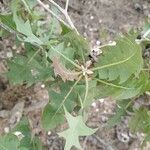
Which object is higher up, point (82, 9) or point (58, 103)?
point (58, 103)

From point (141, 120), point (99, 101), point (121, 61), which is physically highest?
point (121, 61)

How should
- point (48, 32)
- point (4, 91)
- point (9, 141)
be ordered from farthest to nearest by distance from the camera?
point (4, 91)
point (48, 32)
point (9, 141)

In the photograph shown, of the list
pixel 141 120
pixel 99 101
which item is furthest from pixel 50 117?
pixel 99 101

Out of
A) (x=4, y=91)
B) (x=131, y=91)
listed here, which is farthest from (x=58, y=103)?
(x=4, y=91)

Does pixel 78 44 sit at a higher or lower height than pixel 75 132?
higher

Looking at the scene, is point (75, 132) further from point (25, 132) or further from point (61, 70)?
point (25, 132)

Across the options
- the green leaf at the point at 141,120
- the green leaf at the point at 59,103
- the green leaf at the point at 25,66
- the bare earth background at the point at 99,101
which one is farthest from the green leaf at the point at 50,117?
the bare earth background at the point at 99,101

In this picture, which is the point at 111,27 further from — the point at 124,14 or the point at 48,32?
the point at 48,32
